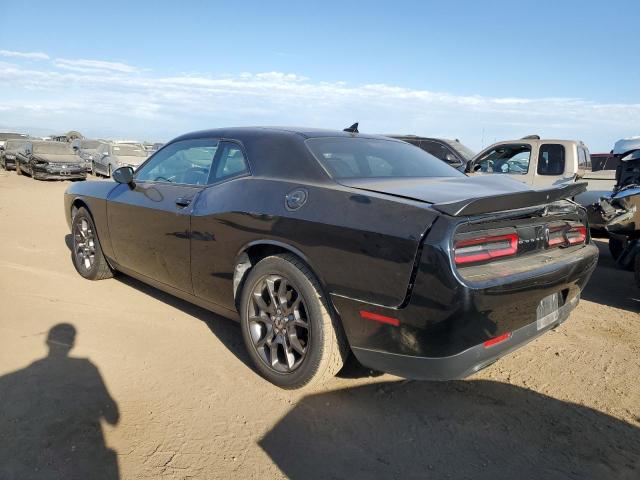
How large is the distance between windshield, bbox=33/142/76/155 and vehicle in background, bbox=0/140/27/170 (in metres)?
2.80

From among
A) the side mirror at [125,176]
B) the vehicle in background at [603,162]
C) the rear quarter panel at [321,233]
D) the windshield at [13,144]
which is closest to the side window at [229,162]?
the rear quarter panel at [321,233]

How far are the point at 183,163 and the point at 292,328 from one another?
73.1 inches

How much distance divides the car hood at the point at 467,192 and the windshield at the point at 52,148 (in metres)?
19.7

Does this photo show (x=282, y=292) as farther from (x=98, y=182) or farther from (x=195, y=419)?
(x=98, y=182)

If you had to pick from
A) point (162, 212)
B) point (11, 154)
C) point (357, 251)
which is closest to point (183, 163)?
point (162, 212)

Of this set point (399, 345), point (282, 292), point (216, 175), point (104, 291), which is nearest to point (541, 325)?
point (399, 345)

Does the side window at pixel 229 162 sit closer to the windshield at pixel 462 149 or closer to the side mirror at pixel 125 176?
the side mirror at pixel 125 176

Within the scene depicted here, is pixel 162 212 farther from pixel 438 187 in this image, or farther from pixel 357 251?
pixel 438 187

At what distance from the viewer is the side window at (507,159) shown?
8.53 meters

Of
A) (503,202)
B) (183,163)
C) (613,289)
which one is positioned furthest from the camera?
(613,289)

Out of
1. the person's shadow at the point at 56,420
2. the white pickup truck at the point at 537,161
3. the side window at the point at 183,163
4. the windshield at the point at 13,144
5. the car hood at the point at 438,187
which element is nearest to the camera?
the person's shadow at the point at 56,420

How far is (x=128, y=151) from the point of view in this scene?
795 inches

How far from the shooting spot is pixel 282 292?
2.93 metres

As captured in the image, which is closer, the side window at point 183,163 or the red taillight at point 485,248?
the red taillight at point 485,248
